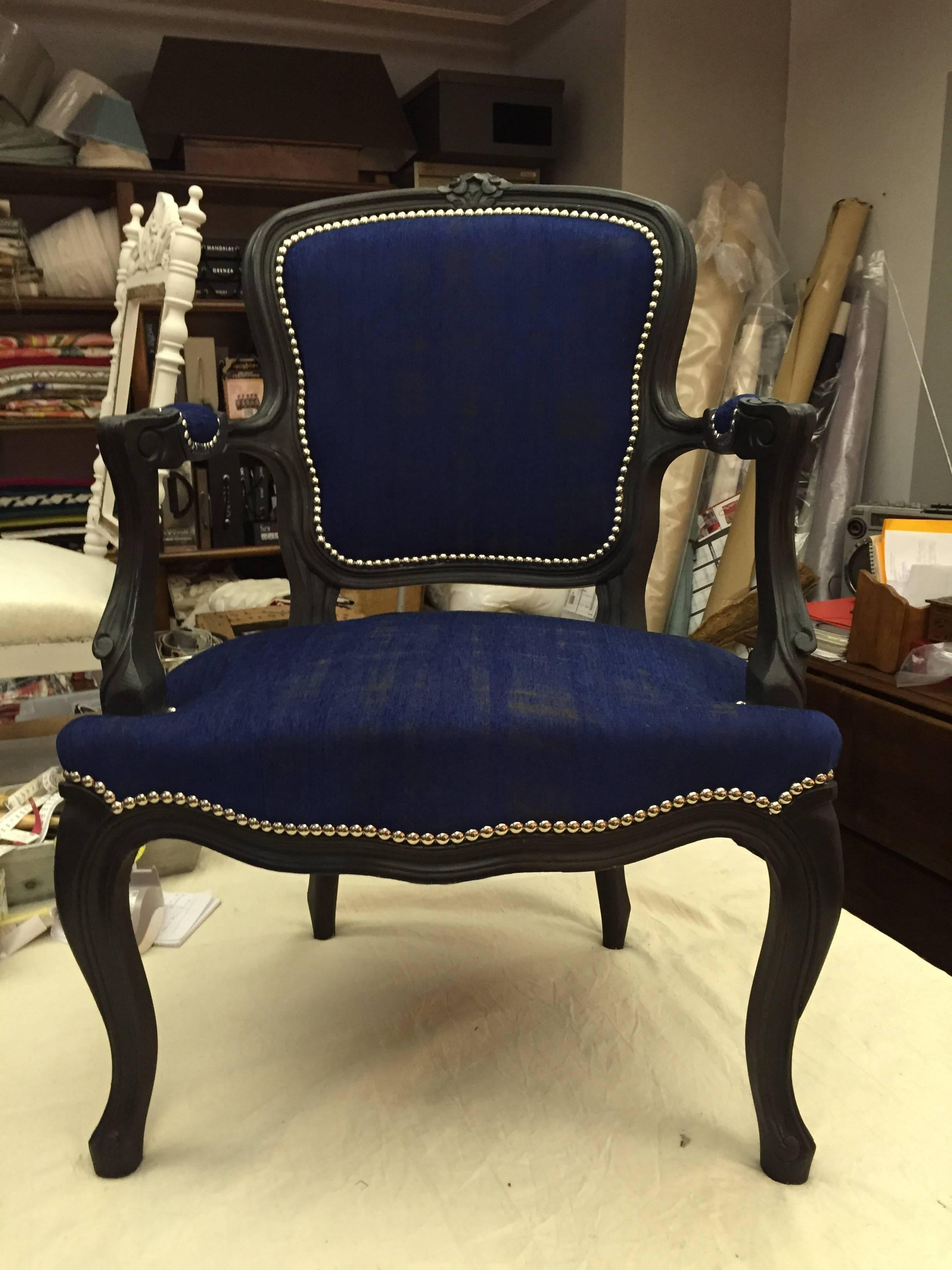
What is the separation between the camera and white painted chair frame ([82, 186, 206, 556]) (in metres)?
1.63

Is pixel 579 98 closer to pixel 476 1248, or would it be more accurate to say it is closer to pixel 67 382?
pixel 67 382

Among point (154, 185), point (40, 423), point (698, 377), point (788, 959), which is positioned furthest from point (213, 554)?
point (788, 959)

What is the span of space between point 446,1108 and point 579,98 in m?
2.91

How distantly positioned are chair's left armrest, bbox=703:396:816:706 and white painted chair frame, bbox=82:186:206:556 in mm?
943

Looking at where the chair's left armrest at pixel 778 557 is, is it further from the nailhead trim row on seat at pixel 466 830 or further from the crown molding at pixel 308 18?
the crown molding at pixel 308 18

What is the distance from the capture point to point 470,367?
1161 millimetres

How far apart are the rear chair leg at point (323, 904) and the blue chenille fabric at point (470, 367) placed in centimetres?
46

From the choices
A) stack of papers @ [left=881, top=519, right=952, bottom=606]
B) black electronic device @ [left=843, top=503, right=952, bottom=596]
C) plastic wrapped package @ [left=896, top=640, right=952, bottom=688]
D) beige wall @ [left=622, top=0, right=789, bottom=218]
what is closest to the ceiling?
beige wall @ [left=622, top=0, right=789, bottom=218]

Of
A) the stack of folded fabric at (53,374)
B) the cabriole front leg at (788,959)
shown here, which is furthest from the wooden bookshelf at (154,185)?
the cabriole front leg at (788,959)

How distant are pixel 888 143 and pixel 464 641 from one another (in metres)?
2.07

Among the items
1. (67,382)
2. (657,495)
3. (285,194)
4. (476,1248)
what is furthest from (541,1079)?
(285,194)

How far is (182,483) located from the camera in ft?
9.78

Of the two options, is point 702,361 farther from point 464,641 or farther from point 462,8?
point 464,641

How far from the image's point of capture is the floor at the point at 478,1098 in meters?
0.85
